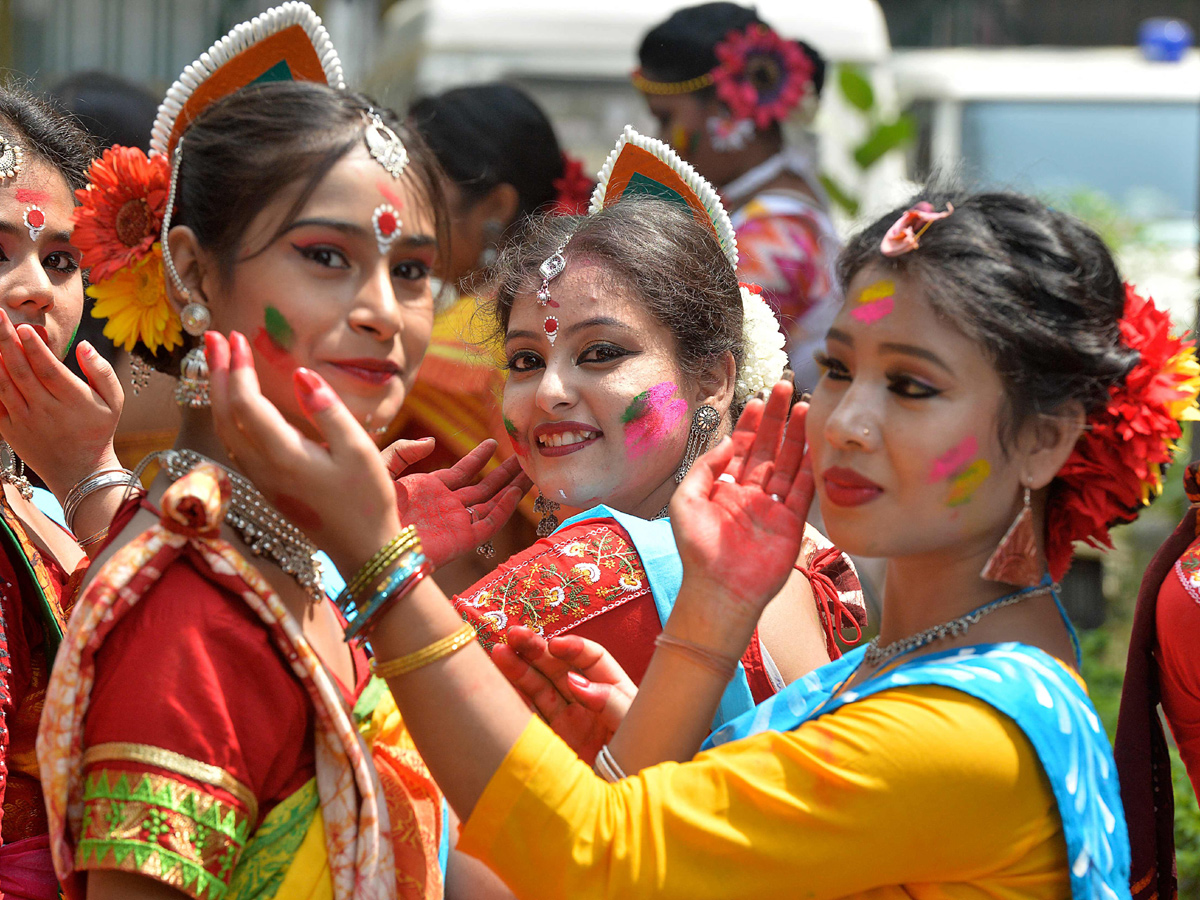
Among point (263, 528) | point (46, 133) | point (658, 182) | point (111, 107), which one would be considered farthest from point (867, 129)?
point (263, 528)

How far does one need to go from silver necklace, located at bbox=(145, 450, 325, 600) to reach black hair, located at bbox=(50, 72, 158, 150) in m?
2.53

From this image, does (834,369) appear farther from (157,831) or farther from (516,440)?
(157,831)

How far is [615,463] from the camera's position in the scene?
2656 millimetres

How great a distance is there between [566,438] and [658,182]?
0.72 metres

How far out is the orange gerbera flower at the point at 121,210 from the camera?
6.50ft

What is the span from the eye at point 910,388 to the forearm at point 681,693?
418 mm

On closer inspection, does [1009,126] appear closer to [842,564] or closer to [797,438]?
[842,564]

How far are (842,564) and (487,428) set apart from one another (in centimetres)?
130

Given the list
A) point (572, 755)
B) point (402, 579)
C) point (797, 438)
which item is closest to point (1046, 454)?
point (797, 438)

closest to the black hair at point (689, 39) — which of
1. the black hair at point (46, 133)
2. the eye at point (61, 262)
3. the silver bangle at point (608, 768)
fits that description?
the black hair at point (46, 133)

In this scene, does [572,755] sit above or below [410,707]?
below

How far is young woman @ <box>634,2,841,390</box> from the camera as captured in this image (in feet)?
16.5

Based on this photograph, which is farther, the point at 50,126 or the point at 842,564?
the point at 842,564

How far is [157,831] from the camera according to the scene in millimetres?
1561
